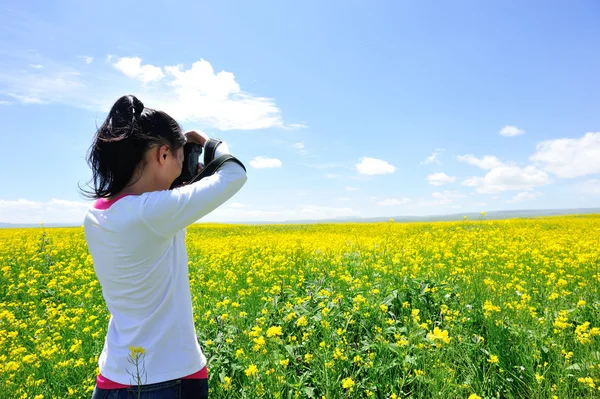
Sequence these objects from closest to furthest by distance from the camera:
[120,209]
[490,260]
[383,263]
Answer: [120,209]
[383,263]
[490,260]

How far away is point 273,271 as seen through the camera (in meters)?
5.62

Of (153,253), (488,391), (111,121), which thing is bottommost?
(488,391)

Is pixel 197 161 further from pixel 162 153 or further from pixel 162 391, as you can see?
pixel 162 391

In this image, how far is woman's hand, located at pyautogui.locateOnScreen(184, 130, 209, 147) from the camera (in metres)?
1.42

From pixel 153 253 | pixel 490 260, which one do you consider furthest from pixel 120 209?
pixel 490 260

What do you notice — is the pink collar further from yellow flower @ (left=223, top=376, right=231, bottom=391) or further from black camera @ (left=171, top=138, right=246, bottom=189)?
yellow flower @ (left=223, top=376, right=231, bottom=391)

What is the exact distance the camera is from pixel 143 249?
1130 mm

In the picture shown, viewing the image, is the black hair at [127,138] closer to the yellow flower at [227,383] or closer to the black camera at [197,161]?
the black camera at [197,161]

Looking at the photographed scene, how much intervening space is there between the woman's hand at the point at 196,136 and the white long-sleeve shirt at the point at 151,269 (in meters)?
0.16

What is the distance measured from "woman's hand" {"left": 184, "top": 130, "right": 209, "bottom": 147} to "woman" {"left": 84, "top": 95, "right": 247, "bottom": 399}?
154 mm

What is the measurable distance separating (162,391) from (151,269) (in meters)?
0.39

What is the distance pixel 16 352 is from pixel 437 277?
14.5ft

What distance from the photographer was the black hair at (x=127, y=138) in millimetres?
1180

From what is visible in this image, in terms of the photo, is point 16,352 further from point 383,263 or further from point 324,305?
point 383,263
